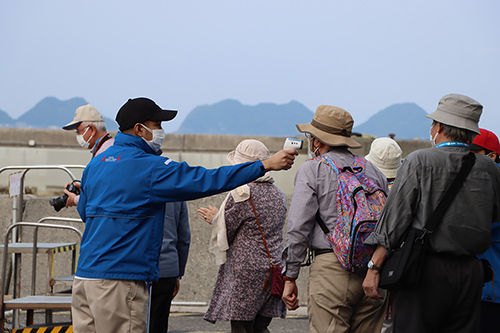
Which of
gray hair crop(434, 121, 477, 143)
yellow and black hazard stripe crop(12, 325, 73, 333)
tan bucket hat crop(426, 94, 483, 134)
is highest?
tan bucket hat crop(426, 94, 483, 134)

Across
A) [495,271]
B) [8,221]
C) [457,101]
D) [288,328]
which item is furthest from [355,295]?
[8,221]

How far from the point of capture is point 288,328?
645cm

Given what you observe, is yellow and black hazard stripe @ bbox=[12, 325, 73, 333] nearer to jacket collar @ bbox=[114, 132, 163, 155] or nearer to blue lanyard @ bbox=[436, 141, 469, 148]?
jacket collar @ bbox=[114, 132, 163, 155]

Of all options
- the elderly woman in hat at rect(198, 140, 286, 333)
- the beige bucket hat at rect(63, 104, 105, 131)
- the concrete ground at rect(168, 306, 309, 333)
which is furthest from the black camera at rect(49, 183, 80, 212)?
the concrete ground at rect(168, 306, 309, 333)

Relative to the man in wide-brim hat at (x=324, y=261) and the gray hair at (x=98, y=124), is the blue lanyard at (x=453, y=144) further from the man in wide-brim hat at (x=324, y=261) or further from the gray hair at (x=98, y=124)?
the gray hair at (x=98, y=124)

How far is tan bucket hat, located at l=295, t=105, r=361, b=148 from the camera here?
3.21 m

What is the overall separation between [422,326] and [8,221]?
266 inches

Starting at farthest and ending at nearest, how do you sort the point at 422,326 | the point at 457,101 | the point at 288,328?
the point at 288,328 < the point at 457,101 < the point at 422,326

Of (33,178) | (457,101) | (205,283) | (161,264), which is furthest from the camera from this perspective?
(33,178)

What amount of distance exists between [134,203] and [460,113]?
1.76 meters

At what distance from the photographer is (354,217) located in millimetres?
2891

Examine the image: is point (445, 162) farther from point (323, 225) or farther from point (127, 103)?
point (127, 103)

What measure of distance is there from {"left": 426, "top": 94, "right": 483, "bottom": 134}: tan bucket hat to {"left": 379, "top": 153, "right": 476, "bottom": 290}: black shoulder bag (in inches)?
8.9

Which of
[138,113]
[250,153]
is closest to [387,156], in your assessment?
[250,153]
